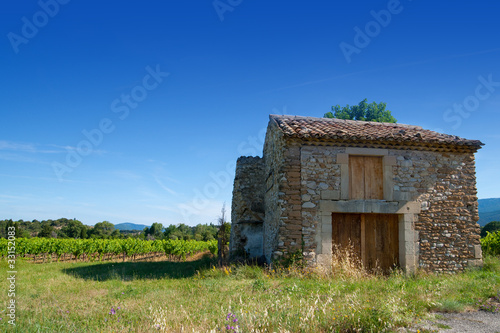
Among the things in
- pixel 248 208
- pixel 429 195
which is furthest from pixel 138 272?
pixel 429 195

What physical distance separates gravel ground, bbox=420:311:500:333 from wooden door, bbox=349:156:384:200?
14.2 feet

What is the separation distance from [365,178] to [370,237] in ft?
5.84

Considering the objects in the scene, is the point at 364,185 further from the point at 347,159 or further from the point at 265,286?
the point at 265,286

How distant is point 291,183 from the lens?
8961mm

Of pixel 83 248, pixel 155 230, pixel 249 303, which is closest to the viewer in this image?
pixel 249 303

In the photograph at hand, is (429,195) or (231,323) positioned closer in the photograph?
(231,323)

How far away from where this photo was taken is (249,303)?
493 centimetres

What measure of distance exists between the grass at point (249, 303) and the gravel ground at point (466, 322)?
18 centimetres

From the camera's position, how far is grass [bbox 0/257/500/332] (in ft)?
13.6

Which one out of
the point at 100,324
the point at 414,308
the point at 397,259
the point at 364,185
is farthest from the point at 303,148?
the point at 100,324

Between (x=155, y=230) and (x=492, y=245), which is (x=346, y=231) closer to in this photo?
(x=492, y=245)

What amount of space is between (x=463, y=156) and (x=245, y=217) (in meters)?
8.15

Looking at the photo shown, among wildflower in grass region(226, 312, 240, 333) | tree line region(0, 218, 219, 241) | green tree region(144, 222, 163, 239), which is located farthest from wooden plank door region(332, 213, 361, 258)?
green tree region(144, 222, 163, 239)

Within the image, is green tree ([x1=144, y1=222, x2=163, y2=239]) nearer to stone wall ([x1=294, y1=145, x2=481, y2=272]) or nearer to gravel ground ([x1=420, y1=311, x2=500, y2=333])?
stone wall ([x1=294, y1=145, x2=481, y2=272])
